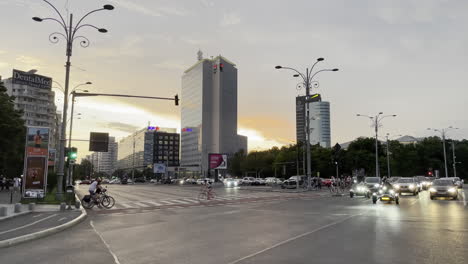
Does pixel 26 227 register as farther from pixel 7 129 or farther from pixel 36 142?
pixel 7 129

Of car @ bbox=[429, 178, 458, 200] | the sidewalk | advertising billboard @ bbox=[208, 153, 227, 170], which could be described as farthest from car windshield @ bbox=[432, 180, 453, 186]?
advertising billboard @ bbox=[208, 153, 227, 170]

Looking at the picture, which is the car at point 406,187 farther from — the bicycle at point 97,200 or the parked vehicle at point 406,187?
the bicycle at point 97,200

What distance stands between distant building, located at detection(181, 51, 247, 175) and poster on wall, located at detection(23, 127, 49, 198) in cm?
15099

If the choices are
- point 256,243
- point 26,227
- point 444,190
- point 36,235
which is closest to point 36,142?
point 26,227

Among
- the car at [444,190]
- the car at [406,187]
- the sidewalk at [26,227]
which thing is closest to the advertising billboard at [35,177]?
the sidewalk at [26,227]

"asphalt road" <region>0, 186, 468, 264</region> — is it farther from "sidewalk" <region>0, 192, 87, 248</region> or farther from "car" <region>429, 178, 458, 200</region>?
"car" <region>429, 178, 458, 200</region>

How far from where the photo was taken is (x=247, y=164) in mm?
120312

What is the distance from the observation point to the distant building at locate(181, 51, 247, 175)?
177m

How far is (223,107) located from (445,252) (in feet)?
563

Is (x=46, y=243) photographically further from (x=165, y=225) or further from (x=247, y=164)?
(x=247, y=164)

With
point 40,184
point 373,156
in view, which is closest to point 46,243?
point 40,184

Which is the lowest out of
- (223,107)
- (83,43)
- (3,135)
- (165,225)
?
(165,225)

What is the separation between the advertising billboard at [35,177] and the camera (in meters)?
22.9

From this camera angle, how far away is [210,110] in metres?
180
